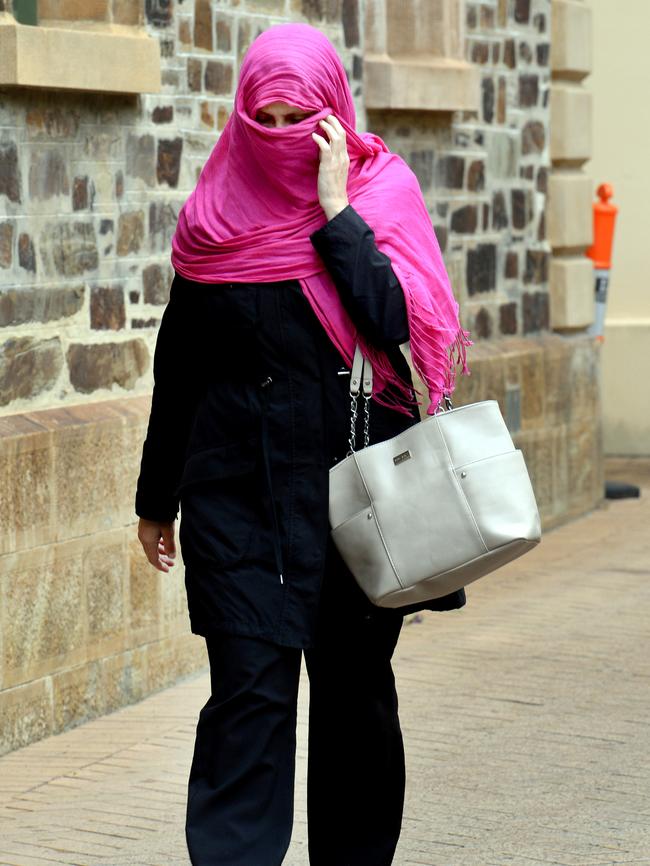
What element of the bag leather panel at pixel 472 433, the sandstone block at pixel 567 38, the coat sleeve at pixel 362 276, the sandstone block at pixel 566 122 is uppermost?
the sandstone block at pixel 567 38

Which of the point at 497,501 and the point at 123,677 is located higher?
the point at 497,501

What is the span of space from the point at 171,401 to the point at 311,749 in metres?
0.79

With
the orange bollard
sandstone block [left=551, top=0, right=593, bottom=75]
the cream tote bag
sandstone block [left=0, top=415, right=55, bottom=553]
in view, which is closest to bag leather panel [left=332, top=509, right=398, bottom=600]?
the cream tote bag

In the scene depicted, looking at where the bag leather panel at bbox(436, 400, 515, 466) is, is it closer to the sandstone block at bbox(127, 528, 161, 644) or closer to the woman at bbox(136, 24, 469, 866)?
the woman at bbox(136, 24, 469, 866)

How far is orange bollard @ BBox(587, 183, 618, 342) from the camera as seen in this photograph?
35.8 feet

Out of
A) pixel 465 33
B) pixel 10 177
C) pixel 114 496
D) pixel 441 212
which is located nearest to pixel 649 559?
pixel 441 212

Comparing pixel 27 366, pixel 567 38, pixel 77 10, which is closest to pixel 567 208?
pixel 567 38

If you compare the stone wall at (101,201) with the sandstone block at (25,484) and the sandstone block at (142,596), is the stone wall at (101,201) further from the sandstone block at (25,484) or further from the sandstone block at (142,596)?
the sandstone block at (142,596)

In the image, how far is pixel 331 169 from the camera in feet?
12.4

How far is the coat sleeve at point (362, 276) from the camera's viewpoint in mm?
3736

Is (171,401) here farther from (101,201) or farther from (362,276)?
(101,201)

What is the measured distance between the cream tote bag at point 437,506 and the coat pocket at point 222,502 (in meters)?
0.19

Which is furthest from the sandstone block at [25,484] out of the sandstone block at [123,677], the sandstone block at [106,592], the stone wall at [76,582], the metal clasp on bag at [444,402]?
the metal clasp on bag at [444,402]

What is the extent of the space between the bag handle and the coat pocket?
0.66 ft
